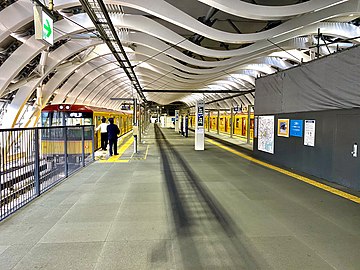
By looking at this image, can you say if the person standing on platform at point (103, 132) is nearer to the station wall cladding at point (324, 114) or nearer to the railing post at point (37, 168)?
the railing post at point (37, 168)

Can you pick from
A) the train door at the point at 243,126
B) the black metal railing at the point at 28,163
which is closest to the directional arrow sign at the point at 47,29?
the black metal railing at the point at 28,163

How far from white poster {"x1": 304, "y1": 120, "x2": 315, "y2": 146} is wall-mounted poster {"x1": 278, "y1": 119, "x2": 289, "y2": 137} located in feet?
3.37

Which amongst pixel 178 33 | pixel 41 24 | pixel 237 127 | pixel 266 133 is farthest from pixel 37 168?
pixel 237 127

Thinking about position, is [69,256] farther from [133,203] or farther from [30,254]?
[133,203]

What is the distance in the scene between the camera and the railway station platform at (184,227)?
10.5 ft

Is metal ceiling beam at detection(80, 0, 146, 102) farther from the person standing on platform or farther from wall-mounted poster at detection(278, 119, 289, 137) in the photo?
wall-mounted poster at detection(278, 119, 289, 137)

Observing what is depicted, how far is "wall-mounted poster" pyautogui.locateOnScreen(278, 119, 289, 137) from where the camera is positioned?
9.44m

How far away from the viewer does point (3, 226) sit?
4176 mm

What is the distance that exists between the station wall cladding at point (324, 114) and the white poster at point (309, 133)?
0.25ft

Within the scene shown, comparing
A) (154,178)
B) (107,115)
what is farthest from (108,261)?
(107,115)

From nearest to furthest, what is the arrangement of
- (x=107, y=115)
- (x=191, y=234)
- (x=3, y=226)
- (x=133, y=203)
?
(x=191, y=234)
(x=3, y=226)
(x=133, y=203)
(x=107, y=115)

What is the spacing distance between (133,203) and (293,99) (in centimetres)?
661

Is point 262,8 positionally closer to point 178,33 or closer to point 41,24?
point 178,33

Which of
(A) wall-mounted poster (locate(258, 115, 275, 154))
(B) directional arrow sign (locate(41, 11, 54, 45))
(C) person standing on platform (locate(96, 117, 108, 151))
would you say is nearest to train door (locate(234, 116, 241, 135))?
(A) wall-mounted poster (locate(258, 115, 275, 154))
